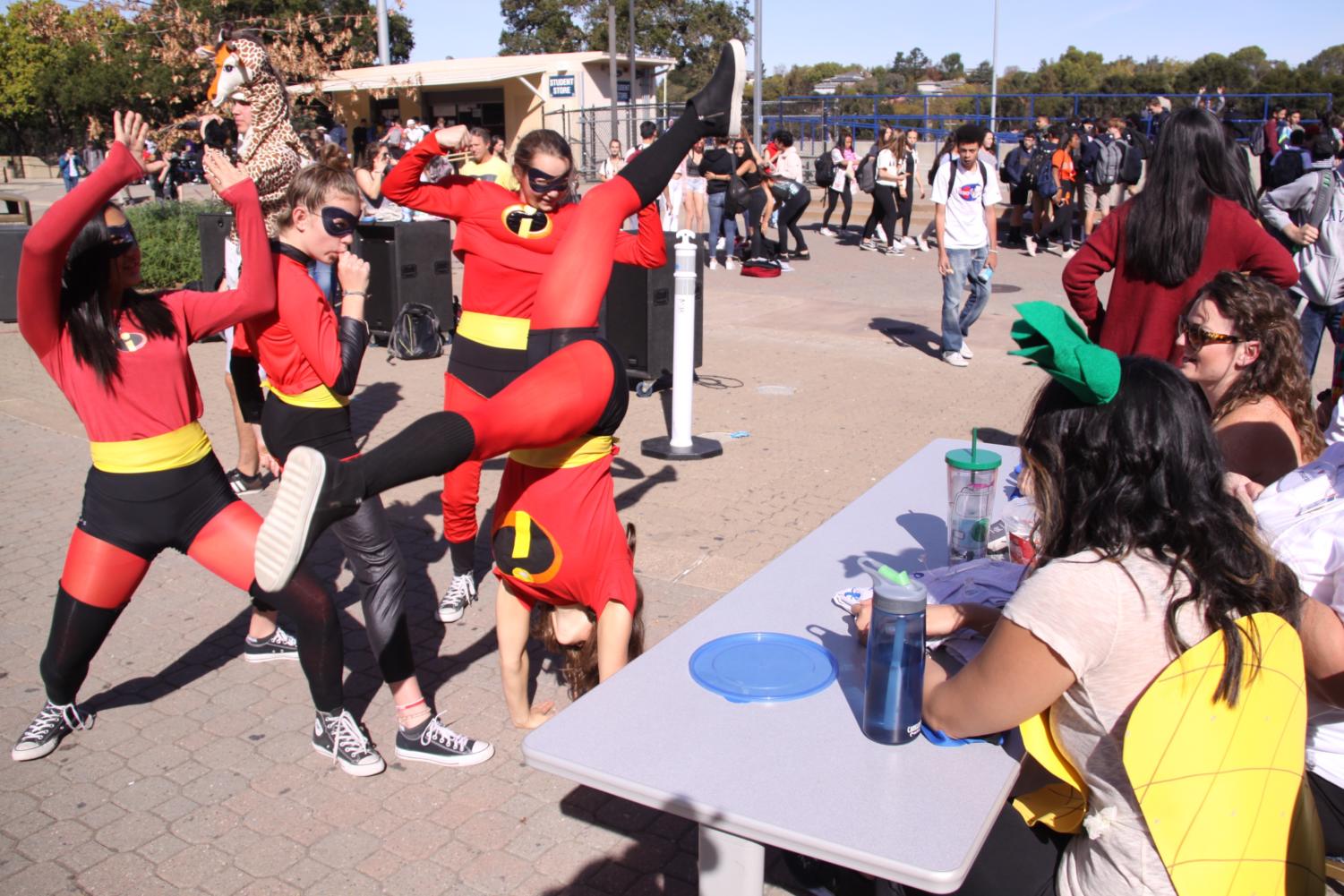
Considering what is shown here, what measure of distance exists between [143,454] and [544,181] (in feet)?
5.74

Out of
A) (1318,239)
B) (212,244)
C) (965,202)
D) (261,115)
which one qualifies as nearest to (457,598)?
(261,115)

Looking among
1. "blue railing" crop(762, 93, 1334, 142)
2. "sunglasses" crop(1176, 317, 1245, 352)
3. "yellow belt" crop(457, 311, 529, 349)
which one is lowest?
"yellow belt" crop(457, 311, 529, 349)

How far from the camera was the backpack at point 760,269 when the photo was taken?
46.5 feet

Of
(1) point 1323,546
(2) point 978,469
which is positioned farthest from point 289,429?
(1) point 1323,546

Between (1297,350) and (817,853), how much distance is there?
2282mm

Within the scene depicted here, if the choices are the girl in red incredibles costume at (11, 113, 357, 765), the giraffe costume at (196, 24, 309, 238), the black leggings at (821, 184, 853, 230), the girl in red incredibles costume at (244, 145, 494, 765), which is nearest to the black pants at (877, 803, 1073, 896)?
the girl in red incredibles costume at (244, 145, 494, 765)

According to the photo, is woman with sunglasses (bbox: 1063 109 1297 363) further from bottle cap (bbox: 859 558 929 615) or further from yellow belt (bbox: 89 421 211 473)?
yellow belt (bbox: 89 421 211 473)

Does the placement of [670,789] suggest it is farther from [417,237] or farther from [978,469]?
[417,237]

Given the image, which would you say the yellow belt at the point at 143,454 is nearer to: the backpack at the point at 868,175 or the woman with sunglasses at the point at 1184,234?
the woman with sunglasses at the point at 1184,234

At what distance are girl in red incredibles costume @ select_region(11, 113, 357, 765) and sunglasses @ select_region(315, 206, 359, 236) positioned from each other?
25 cm

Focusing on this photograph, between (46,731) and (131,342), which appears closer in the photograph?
(131,342)

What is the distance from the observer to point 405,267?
9914mm

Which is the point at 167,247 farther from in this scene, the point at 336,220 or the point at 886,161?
the point at 336,220

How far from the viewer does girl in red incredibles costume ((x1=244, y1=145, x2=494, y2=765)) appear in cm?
344
